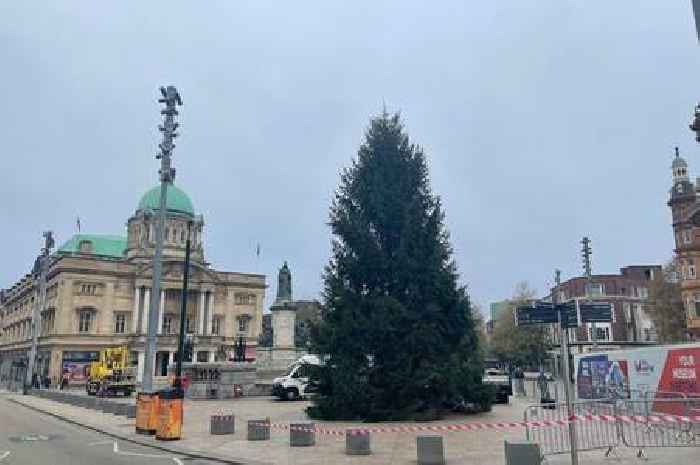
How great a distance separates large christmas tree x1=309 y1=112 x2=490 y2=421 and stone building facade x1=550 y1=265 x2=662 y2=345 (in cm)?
6946

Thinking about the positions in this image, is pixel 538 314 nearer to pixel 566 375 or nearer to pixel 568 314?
pixel 568 314

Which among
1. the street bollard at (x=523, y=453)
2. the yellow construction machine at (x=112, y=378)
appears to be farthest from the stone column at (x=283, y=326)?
the street bollard at (x=523, y=453)

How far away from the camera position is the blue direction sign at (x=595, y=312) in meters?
11.6

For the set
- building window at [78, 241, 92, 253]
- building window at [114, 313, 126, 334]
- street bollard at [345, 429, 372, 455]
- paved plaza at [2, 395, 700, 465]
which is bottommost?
paved plaza at [2, 395, 700, 465]

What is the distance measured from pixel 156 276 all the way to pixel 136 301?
74.3 meters

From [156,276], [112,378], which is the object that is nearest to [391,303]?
[156,276]

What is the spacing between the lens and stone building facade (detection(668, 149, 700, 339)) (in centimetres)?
5319

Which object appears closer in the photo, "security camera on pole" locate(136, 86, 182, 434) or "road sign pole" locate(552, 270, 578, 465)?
"road sign pole" locate(552, 270, 578, 465)

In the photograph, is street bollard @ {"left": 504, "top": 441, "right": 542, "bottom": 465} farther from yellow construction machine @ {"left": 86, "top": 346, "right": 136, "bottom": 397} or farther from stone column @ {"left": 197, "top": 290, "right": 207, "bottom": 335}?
Result: stone column @ {"left": 197, "top": 290, "right": 207, "bottom": 335}

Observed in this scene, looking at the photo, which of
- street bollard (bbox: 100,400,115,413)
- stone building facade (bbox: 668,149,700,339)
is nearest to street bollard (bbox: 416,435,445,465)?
street bollard (bbox: 100,400,115,413)

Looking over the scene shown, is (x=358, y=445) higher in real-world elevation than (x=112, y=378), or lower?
lower

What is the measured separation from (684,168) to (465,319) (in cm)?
5681

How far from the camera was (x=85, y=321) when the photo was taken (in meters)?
85.3

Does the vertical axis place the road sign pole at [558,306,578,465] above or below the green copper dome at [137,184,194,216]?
below
